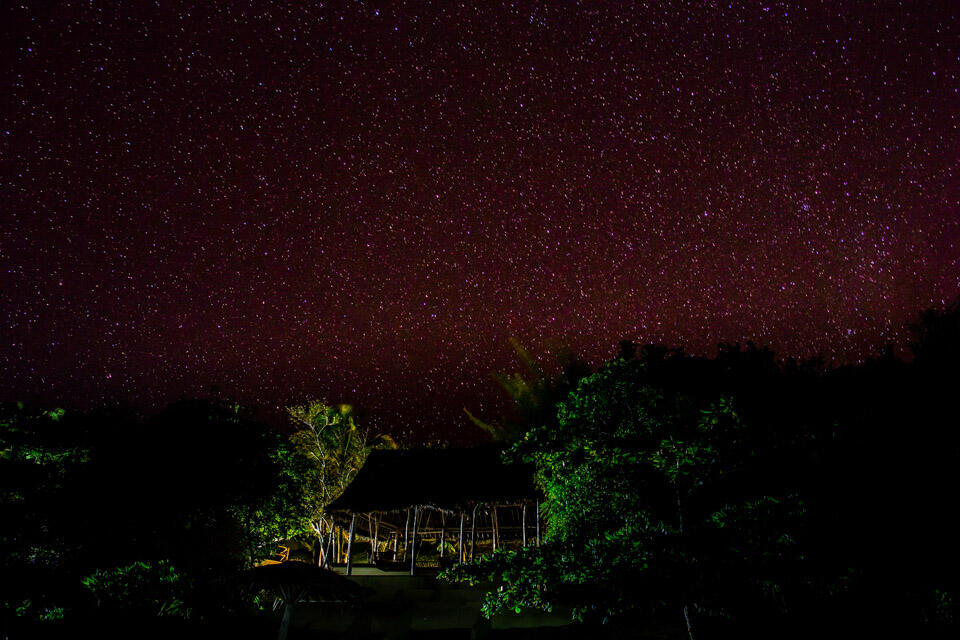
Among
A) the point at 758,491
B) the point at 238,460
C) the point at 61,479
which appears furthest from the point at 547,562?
the point at 61,479

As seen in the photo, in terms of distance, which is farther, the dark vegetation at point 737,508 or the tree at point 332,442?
the tree at point 332,442

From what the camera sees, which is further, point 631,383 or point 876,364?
point 876,364

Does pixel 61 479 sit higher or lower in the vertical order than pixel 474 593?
higher

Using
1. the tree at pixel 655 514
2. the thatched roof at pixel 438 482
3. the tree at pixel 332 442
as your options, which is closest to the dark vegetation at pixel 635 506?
the tree at pixel 655 514

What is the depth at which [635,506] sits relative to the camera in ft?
29.6

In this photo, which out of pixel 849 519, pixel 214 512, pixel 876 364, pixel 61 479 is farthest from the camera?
pixel 876 364

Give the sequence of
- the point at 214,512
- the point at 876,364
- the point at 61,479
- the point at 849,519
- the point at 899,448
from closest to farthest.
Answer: the point at 849,519 < the point at 899,448 < the point at 61,479 < the point at 214,512 < the point at 876,364

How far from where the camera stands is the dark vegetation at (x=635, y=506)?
775 centimetres

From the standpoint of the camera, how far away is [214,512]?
1441 cm

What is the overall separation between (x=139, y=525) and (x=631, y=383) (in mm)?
12333

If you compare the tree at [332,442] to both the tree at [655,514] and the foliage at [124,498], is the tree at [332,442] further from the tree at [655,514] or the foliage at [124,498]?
the tree at [655,514]

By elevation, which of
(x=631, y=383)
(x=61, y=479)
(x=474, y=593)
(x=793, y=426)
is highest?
(x=631, y=383)

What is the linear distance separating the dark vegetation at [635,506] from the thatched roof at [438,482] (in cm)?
369

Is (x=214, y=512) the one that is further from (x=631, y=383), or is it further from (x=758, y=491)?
(x=758, y=491)
